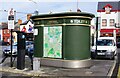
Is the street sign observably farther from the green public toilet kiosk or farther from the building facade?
the building facade

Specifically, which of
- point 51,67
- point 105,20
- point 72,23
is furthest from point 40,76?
point 105,20

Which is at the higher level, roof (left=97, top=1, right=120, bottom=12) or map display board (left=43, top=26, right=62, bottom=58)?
roof (left=97, top=1, right=120, bottom=12)

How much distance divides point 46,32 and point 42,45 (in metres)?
0.81

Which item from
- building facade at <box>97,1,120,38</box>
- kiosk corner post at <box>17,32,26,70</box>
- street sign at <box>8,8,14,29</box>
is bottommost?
kiosk corner post at <box>17,32,26,70</box>

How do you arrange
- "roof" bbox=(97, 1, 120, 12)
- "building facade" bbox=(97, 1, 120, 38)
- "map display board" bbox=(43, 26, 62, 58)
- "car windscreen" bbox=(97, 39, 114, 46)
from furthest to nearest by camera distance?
"roof" bbox=(97, 1, 120, 12) < "building facade" bbox=(97, 1, 120, 38) < "car windscreen" bbox=(97, 39, 114, 46) < "map display board" bbox=(43, 26, 62, 58)

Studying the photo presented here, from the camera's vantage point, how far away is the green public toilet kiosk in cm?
1555

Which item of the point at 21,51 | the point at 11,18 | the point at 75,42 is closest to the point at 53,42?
the point at 75,42

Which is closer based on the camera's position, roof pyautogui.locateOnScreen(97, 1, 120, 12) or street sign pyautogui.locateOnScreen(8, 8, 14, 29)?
street sign pyautogui.locateOnScreen(8, 8, 14, 29)

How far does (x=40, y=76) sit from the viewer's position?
12836mm

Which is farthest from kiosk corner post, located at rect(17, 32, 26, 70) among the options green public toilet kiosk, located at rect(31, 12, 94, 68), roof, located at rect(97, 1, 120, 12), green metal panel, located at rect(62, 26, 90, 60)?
roof, located at rect(97, 1, 120, 12)

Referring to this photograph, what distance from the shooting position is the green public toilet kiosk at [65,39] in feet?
51.0

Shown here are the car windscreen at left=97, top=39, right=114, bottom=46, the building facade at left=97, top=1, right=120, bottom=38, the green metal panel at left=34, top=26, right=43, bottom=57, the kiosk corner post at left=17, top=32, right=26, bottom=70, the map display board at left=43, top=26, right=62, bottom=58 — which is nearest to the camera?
the kiosk corner post at left=17, top=32, right=26, bottom=70

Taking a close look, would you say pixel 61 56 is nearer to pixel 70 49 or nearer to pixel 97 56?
pixel 70 49

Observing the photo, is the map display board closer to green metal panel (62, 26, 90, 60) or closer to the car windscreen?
green metal panel (62, 26, 90, 60)
